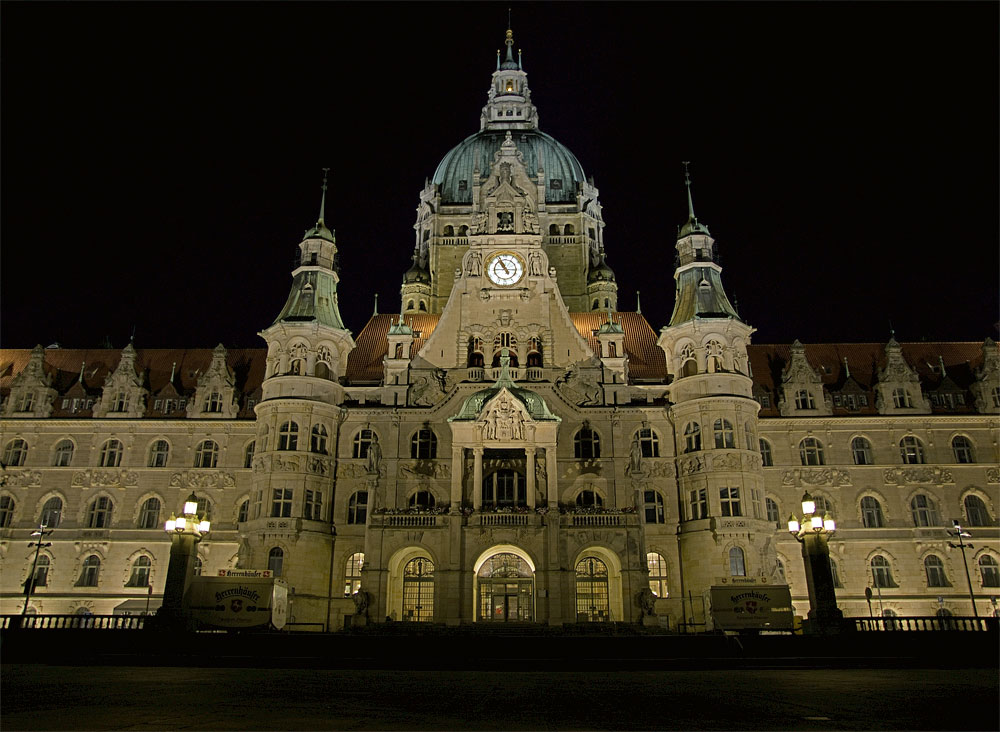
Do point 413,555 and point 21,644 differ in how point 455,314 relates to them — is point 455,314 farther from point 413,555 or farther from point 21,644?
point 21,644

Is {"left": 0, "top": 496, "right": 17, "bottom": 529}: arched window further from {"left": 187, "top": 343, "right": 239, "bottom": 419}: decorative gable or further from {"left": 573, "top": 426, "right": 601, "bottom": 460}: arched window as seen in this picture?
{"left": 573, "top": 426, "right": 601, "bottom": 460}: arched window

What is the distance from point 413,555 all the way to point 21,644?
71.7ft

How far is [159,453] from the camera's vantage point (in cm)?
4803

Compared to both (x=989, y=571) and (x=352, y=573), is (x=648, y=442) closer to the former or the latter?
(x=352, y=573)

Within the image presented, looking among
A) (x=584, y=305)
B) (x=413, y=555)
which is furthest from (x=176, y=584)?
(x=584, y=305)

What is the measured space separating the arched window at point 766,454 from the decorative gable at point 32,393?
45.1m

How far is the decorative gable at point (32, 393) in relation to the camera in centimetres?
4900

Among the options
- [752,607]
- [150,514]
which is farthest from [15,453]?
[752,607]

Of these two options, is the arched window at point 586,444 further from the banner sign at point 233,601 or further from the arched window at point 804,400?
the banner sign at point 233,601

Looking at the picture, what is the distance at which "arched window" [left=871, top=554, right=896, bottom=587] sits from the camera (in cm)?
4375

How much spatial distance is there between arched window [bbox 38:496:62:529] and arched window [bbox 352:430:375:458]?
18.4 m

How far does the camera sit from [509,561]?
41.4m

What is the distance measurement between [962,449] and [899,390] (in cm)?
496

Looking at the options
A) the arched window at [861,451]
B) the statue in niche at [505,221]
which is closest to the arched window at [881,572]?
the arched window at [861,451]
